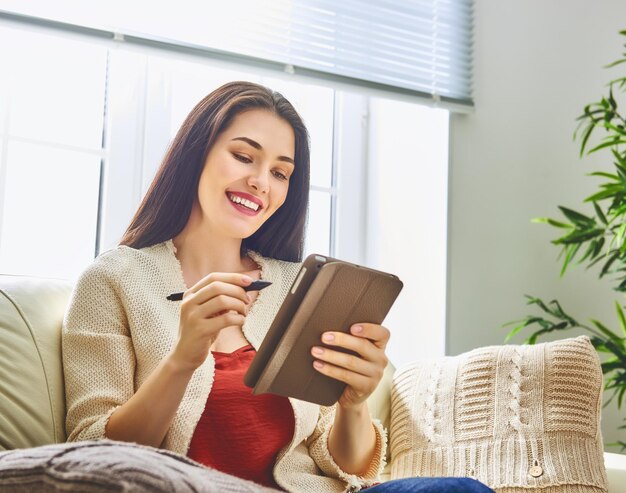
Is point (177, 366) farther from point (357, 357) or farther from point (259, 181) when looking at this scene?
point (259, 181)

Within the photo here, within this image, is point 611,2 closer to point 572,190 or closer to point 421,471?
point 572,190

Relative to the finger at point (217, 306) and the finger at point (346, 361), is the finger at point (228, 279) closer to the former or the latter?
the finger at point (217, 306)

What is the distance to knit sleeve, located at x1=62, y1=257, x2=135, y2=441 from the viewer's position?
1356 millimetres

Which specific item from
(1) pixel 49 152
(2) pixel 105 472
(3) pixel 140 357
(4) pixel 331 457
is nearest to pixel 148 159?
(1) pixel 49 152

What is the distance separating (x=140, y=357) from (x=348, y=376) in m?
0.37

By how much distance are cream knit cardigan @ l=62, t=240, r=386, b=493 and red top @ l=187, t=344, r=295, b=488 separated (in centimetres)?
2

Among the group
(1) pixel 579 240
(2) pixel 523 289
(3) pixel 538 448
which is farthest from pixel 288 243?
(2) pixel 523 289

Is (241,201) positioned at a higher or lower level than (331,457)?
higher

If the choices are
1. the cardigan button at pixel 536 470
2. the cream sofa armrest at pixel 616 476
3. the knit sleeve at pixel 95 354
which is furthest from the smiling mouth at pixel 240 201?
the cream sofa armrest at pixel 616 476

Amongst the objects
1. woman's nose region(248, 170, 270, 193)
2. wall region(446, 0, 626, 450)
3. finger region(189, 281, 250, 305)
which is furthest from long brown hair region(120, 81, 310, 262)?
wall region(446, 0, 626, 450)

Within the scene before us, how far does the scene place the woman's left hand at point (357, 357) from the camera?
1299 mm

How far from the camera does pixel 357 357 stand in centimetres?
134

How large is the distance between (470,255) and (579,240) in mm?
450

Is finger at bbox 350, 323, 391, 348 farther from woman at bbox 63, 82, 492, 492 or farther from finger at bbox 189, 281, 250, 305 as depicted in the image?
finger at bbox 189, 281, 250, 305
